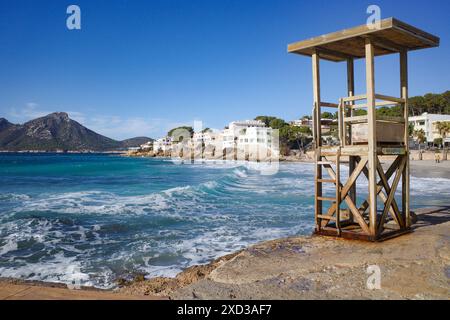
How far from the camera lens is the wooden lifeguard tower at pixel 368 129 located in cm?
704

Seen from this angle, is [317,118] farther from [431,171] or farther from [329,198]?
[431,171]

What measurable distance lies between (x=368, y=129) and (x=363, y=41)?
1.86 metres

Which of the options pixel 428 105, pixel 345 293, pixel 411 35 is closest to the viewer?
pixel 345 293

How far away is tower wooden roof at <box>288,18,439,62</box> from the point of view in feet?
22.4

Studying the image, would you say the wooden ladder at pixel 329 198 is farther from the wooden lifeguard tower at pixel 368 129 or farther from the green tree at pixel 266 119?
the green tree at pixel 266 119

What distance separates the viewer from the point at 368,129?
7.11 meters

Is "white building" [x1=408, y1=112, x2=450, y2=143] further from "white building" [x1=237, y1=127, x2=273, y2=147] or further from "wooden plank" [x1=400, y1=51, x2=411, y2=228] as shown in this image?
"wooden plank" [x1=400, y1=51, x2=411, y2=228]

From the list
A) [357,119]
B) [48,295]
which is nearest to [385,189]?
[357,119]

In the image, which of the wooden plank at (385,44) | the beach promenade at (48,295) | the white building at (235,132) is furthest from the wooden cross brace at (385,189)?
the white building at (235,132)

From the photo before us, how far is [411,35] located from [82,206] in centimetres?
1505

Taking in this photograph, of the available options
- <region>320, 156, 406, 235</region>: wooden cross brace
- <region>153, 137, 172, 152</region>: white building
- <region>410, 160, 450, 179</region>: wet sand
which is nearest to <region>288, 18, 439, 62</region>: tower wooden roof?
<region>320, 156, 406, 235</region>: wooden cross brace
